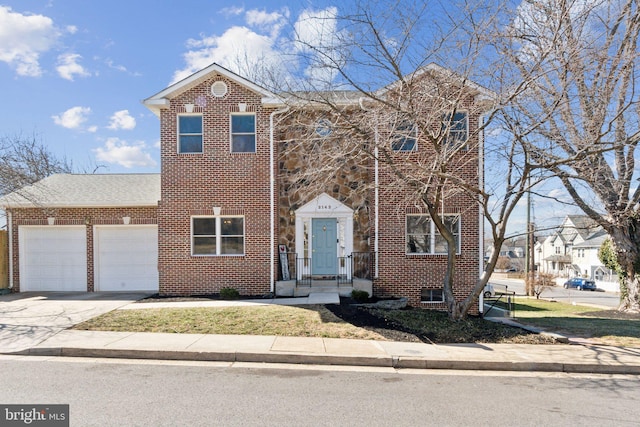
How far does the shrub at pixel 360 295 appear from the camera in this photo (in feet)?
A: 38.3

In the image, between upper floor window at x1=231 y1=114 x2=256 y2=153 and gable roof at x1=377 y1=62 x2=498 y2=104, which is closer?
gable roof at x1=377 y1=62 x2=498 y2=104

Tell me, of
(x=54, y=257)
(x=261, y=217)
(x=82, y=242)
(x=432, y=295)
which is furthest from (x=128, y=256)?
(x=432, y=295)

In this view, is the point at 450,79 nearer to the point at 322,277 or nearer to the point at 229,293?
the point at 322,277

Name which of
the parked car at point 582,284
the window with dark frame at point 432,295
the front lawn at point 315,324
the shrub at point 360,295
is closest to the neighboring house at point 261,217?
the window with dark frame at point 432,295

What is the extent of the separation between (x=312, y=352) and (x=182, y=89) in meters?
9.70

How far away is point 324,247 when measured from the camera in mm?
13414

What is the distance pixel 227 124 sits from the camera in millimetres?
12773

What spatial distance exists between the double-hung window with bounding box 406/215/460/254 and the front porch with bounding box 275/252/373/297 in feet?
5.04

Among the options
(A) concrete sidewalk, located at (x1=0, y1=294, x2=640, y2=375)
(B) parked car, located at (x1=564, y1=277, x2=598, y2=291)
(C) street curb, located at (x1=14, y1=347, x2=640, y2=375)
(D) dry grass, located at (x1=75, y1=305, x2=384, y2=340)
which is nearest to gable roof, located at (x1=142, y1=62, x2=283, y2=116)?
(D) dry grass, located at (x1=75, y1=305, x2=384, y2=340)

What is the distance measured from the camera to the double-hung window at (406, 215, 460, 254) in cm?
1257

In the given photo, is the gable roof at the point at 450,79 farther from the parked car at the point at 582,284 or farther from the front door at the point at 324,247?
the parked car at the point at 582,284

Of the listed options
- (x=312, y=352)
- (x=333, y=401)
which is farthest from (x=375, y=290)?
(x=333, y=401)

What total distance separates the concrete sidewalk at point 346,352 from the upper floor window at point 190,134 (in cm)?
681

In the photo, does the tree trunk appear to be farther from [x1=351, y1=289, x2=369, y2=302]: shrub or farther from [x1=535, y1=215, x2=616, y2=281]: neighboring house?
[x1=535, y1=215, x2=616, y2=281]: neighboring house
